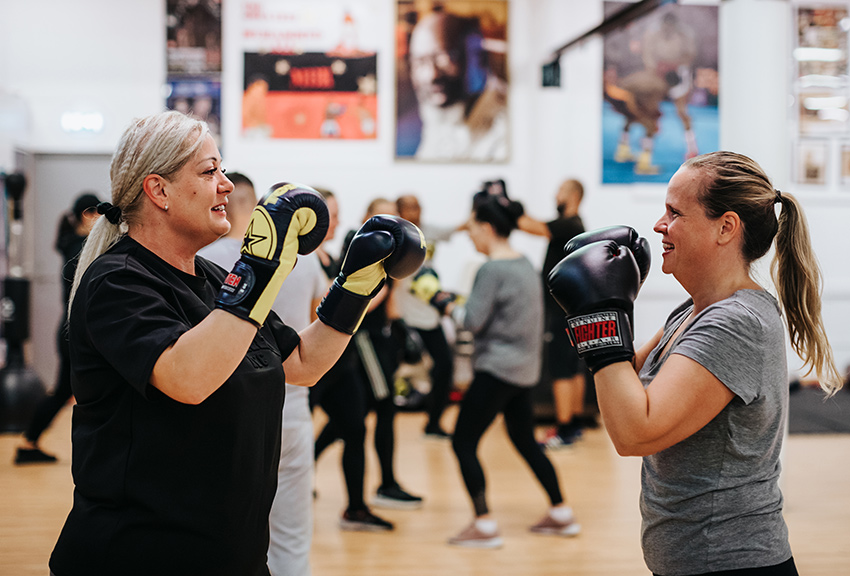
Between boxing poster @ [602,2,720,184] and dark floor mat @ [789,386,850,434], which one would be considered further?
boxing poster @ [602,2,720,184]

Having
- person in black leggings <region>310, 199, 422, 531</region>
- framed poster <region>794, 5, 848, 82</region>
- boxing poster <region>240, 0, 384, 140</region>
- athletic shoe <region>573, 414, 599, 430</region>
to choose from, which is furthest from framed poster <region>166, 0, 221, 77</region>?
framed poster <region>794, 5, 848, 82</region>

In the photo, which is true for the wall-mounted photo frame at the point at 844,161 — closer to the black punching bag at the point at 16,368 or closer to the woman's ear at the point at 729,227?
the woman's ear at the point at 729,227

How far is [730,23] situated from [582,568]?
258 centimetres

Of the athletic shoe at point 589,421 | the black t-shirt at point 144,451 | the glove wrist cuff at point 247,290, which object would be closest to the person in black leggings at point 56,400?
the black t-shirt at point 144,451

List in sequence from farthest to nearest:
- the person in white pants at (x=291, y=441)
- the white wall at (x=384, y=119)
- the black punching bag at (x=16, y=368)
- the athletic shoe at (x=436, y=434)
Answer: the white wall at (x=384, y=119)
the athletic shoe at (x=436, y=434)
the black punching bag at (x=16, y=368)
the person in white pants at (x=291, y=441)

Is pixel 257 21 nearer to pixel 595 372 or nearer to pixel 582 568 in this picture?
pixel 582 568

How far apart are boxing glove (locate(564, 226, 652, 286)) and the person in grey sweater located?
5.43 feet

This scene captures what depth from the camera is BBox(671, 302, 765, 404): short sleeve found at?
1.29m

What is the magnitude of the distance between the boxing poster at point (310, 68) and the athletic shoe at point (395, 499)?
398cm

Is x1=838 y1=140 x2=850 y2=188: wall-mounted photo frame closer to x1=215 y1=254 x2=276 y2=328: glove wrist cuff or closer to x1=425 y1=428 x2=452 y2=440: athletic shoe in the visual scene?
x1=425 y1=428 x2=452 y2=440: athletic shoe

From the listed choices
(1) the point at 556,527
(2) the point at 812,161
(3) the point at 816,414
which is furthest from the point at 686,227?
(2) the point at 812,161

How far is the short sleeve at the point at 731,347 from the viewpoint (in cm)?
129

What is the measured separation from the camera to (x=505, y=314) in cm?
332

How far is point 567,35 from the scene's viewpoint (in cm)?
681
